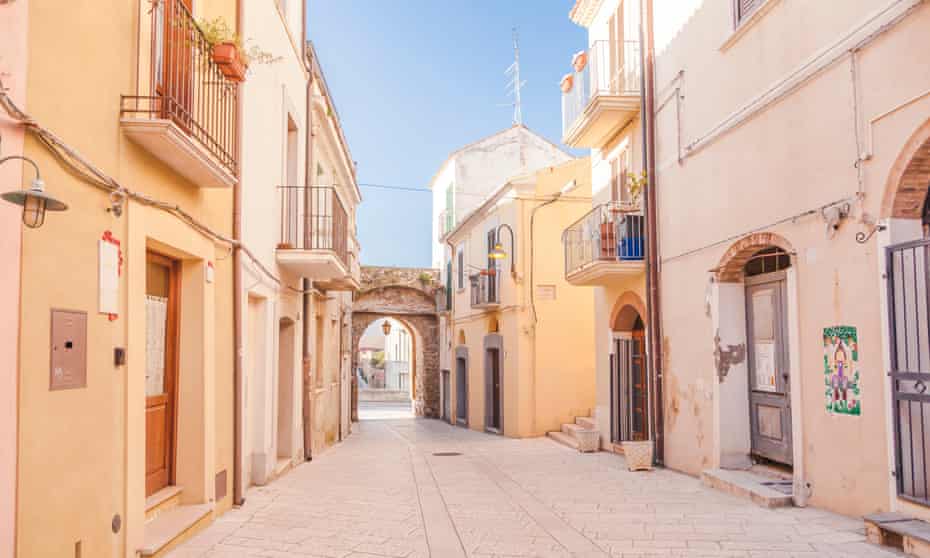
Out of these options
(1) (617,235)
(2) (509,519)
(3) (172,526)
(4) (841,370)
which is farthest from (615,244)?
(3) (172,526)

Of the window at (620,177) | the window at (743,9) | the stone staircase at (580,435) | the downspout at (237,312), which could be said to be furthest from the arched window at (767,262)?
the downspout at (237,312)

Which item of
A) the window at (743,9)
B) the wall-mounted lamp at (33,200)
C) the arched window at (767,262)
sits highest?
the window at (743,9)

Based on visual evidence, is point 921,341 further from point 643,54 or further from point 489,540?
point 643,54

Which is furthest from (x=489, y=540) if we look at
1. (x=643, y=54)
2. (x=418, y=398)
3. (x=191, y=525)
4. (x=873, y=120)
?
(x=418, y=398)

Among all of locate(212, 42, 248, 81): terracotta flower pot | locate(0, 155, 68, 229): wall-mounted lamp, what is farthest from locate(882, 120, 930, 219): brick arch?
locate(0, 155, 68, 229): wall-mounted lamp

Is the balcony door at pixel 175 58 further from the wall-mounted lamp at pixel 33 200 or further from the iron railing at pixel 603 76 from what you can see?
the iron railing at pixel 603 76

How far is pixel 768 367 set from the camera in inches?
352

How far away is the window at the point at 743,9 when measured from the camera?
28.4 ft

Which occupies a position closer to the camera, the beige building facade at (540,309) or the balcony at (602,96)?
the balcony at (602,96)

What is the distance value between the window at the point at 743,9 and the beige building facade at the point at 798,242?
0.08 feet

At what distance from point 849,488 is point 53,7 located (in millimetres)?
7045

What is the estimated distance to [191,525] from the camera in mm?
5988

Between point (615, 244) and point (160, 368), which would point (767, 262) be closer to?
point (615, 244)

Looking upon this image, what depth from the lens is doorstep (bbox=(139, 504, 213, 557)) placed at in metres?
5.31
